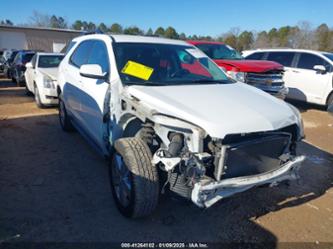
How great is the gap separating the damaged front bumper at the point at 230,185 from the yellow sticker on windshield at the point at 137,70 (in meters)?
1.58

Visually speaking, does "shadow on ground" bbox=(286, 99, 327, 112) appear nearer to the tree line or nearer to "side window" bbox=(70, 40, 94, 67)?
"side window" bbox=(70, 40, 94, 67)

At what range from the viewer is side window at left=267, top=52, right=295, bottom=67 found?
392 inches

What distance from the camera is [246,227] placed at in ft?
10.3

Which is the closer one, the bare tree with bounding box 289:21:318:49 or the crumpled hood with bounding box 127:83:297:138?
the crumpled hood with bounding box 127:83:297:138

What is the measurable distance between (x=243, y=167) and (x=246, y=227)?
0.78m

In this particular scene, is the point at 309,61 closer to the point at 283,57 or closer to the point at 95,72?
the point at 283,57

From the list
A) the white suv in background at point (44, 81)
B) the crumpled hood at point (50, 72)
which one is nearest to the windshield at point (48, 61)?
the white suv in background at point (44, 81)

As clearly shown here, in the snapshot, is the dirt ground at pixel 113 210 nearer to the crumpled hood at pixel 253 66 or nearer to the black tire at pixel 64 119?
the black tire at pixel 64 119

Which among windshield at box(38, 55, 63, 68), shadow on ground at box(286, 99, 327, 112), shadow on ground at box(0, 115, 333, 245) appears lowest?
shadow on ground at box(286, 99, 327, 112)

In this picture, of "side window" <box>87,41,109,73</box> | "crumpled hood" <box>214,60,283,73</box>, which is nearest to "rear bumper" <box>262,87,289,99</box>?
"crumpled hood" <box>214,60,283,73</box>

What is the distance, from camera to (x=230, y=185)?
2.57 meters

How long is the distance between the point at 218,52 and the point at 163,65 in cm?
601

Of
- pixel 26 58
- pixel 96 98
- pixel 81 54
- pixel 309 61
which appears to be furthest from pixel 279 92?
pixel 26 58

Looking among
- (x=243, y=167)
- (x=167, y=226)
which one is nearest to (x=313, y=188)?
(x=243, y=167)
